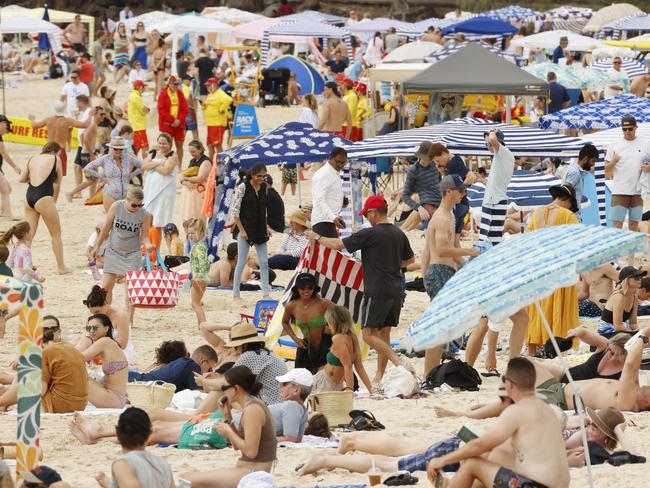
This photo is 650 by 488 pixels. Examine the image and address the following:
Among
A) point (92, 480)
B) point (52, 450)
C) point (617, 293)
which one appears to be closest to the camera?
point (92, 480)

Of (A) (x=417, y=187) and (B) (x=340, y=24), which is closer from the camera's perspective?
(A) (x=417, y=187)

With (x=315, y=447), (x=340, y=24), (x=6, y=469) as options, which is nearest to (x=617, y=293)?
(x=315, y=447)

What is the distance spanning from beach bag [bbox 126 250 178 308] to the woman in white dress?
3362 millimetres

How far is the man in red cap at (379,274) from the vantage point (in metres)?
10.2

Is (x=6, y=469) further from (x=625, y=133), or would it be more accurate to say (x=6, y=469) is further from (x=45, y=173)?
(x=625, y=133)

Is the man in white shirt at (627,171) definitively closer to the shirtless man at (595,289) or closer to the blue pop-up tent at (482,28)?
the shirtless man at (595,289)

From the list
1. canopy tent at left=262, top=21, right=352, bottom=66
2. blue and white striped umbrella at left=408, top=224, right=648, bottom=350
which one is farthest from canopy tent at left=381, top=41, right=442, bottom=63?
blue and white striped umbrella at left=408, top=224, right=648, bottom=350

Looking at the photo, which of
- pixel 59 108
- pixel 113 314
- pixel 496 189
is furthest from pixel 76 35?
pixel 113 314

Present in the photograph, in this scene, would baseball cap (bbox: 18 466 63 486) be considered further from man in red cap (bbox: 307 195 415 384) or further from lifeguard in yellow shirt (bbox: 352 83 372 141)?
lifeguard in yellow shirt (bbox: 352 83 372 141)

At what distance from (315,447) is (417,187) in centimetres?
608

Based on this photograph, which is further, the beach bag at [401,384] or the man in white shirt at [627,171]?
the man in white shirt at [627,171]

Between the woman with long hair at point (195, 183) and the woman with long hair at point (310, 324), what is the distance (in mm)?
5128

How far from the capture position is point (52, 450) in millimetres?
8328

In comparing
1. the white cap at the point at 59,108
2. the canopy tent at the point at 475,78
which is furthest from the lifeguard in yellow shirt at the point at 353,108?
the white cap at the point at 59,108
